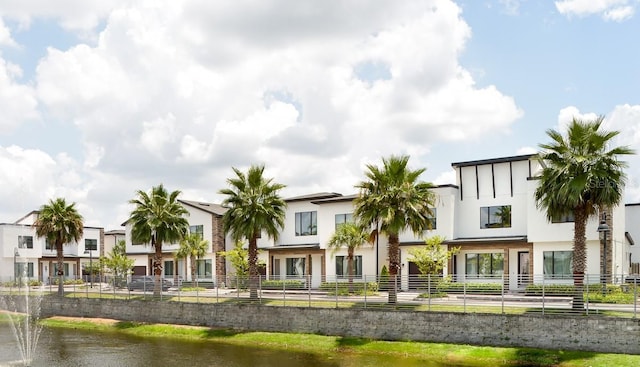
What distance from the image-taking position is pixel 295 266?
57.1 meters

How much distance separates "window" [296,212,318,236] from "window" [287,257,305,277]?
2.40m

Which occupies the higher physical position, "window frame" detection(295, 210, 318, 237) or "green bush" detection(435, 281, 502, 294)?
"window frame" detection(295, 210, 318, 237)

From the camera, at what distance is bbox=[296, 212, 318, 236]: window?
186 ft

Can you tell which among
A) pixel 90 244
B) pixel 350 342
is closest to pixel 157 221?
pixel 350 342

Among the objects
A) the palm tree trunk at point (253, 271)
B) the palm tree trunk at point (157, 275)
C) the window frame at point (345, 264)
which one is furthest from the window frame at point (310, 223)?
the palm tree trunk at point (253, 271)

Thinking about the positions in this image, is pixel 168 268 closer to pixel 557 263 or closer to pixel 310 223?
pixel 310 223

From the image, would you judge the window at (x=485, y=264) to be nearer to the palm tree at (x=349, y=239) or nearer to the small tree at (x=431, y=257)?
the small tree at (x=431, y=257)

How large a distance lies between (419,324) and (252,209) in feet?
46.6

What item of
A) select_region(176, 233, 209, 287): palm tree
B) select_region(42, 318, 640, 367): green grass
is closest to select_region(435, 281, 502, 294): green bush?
select_region(42, 318, 640, 367): green grass

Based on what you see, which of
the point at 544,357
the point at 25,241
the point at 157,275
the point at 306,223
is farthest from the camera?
the point at 25,241

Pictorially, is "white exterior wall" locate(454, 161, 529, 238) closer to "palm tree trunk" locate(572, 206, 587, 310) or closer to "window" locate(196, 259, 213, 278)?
"palm tree trunk" locate(572, 206, 587, 310)

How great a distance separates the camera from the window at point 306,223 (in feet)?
186

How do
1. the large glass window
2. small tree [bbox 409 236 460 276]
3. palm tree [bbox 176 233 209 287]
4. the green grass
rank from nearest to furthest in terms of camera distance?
the green grass → small tree [bbox 409 236 460 276] → palm tree [bbox 176 233 209 287] → the large glass window

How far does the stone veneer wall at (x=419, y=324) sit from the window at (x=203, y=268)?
1560 centimetres
